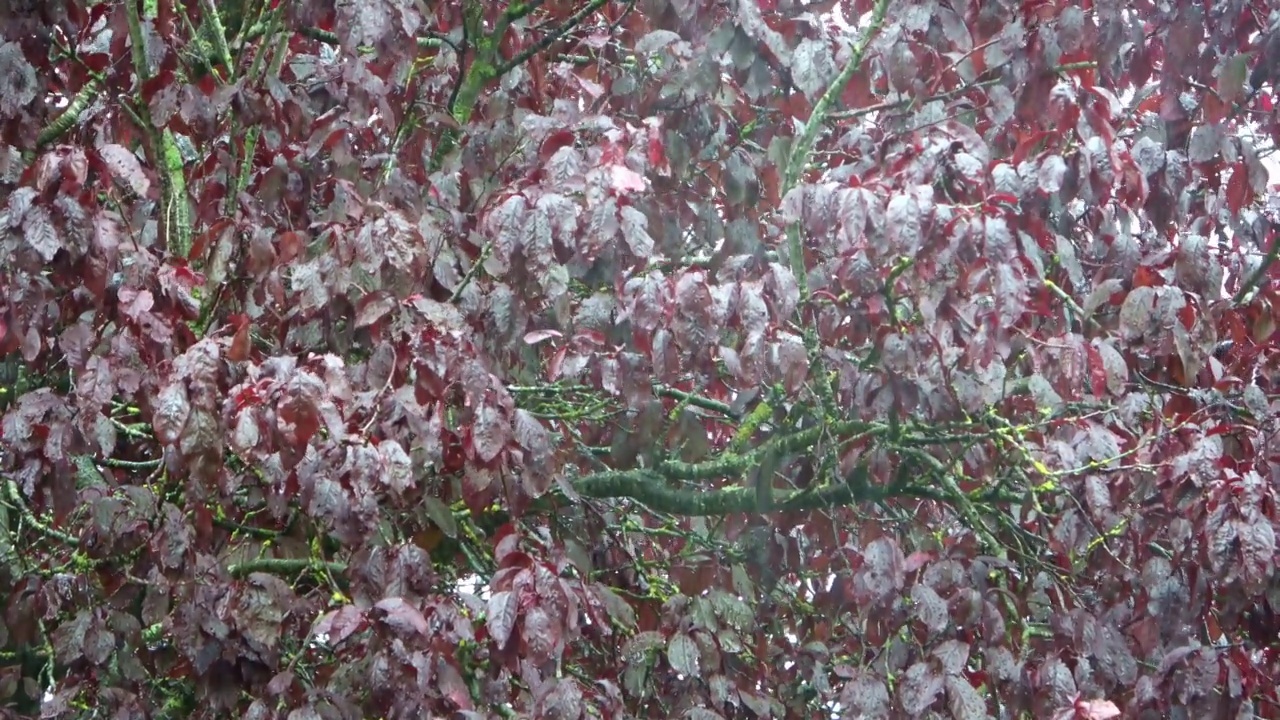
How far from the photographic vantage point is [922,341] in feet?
9.72

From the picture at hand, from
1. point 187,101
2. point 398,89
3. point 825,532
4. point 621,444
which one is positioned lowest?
point 825,532

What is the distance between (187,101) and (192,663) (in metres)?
1.30

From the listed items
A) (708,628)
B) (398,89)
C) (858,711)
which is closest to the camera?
(858,711)

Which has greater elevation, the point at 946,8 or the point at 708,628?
the point at 946,8

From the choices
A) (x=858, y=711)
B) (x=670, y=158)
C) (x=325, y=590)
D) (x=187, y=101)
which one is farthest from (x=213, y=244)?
(x=858, y=711)

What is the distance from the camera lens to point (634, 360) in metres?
3.06

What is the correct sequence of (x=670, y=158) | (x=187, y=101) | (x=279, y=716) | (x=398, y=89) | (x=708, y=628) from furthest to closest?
(x=398, y=89), (x=670, y=158), (x=187, y=101), (x=708, y=628), (x=279, y=716)

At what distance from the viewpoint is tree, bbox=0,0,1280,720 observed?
2705 mm

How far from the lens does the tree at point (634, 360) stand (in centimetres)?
271

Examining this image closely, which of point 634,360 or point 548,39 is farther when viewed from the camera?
point 548,39

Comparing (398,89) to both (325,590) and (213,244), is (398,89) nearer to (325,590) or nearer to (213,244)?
(213,244)

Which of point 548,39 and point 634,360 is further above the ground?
point 548,39

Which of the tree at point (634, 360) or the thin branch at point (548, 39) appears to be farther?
the thin branch at point (548, 39)

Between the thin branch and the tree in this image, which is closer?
→ the tree
